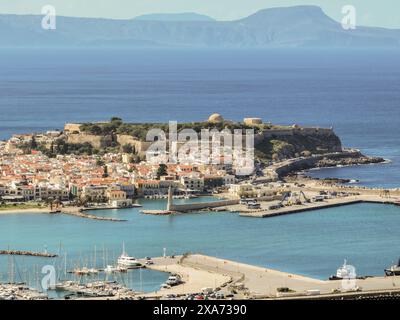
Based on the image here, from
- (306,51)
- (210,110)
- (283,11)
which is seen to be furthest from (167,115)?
(306,51)

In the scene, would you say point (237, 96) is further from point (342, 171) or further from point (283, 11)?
point (283, 11)

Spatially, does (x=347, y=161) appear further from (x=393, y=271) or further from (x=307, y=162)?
(x=393, y=271)

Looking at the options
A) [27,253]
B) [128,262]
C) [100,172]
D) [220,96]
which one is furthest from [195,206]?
[220,96]

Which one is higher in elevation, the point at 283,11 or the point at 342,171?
the point at 283,11

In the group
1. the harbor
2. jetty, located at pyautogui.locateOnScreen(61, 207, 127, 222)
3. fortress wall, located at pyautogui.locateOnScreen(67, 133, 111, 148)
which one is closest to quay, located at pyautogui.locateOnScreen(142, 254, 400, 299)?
the harbor

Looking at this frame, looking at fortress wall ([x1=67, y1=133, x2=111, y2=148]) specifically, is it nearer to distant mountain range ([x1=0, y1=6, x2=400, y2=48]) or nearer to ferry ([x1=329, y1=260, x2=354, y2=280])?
ferry ([x1=329, y1=260, x2=354, y2=280])

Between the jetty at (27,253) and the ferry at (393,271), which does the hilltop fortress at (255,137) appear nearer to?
the jetty at (27,253)
